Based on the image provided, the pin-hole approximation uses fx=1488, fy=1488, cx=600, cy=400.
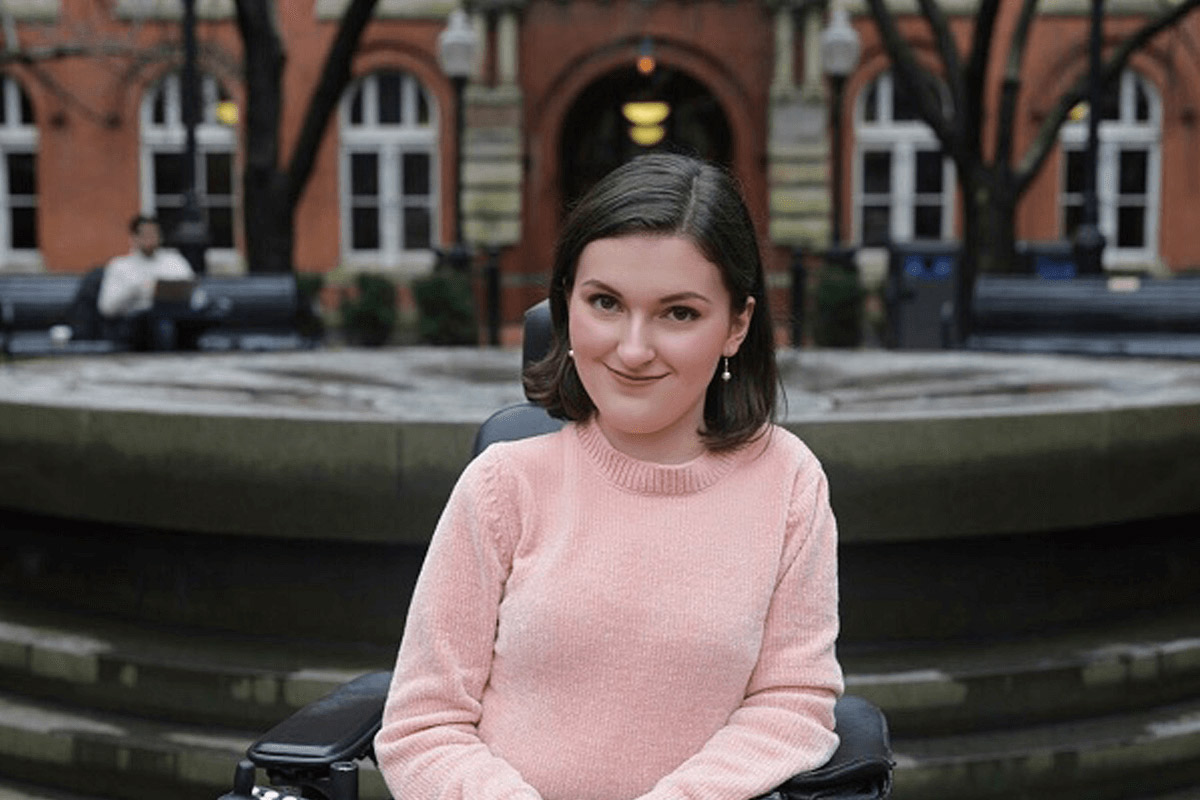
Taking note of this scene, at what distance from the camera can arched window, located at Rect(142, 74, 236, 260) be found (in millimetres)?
22280

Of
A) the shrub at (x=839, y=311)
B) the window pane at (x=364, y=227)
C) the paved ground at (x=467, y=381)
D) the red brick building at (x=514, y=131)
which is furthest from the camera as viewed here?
the window pane at (x=364, y=227)

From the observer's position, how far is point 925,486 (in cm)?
339

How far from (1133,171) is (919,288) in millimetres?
8272

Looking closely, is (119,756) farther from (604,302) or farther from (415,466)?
(604,302)

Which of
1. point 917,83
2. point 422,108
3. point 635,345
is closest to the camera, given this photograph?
point 635,345

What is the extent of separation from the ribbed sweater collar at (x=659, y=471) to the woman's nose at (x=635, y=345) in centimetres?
16

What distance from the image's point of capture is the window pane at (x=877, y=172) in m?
22.4

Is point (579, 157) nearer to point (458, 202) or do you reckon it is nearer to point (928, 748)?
point (458, 202)

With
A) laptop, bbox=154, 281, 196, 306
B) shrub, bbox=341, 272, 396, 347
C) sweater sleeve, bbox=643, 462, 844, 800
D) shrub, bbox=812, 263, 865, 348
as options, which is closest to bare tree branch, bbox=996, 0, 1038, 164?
shrub, bbox=812, 263, 865, 348

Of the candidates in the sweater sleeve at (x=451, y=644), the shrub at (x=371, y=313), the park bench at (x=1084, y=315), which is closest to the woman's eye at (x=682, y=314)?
the sweater sleeve at (x=451, y=644)

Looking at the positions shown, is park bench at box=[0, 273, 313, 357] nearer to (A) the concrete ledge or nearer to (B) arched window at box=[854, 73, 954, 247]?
(A) the concrete ledge

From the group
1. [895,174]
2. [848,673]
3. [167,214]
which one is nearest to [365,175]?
[167,214]

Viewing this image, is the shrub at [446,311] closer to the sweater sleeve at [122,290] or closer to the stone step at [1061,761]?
the sweater sleeve at [122,290]

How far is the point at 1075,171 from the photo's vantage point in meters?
22.3
